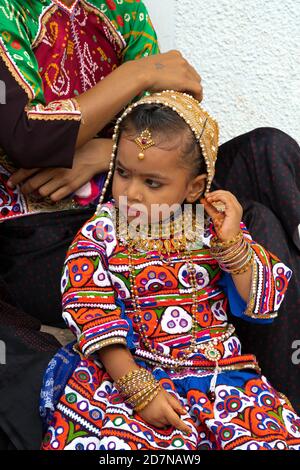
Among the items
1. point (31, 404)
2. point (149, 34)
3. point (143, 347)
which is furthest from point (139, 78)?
point (31, 404)

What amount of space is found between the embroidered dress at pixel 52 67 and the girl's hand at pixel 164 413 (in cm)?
76

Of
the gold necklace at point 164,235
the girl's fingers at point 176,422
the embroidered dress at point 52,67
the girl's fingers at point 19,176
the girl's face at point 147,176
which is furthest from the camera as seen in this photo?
the girl's fingers at point 19,176

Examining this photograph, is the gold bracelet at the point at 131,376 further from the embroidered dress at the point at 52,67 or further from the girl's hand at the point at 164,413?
the embroidered dress at the point at 52,67

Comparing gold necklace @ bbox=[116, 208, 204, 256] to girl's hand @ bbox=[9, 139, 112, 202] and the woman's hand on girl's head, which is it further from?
the woman's hand on girl's head

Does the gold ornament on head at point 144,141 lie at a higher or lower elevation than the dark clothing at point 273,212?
higher

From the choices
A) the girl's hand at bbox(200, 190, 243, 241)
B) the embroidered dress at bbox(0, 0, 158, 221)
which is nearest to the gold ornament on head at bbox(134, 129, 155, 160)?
the girl's hand at bbox(200, 190, 243, 241)

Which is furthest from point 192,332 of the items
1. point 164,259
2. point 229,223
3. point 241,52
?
point 241,52

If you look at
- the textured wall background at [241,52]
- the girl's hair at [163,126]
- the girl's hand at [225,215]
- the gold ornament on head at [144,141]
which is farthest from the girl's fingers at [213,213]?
the textured wall background at [241,52]

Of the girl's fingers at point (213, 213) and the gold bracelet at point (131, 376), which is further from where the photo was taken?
the girl's fingers at point (213, 213)

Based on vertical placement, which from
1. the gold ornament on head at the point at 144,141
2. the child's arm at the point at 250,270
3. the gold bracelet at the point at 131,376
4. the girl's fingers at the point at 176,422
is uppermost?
the gold ornament on head at the point at 144,141

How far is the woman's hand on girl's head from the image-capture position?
85.3 inches

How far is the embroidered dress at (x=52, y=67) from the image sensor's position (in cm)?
200

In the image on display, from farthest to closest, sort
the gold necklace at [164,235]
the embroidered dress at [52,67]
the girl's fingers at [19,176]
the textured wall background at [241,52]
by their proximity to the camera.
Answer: the textured wall background at [241,52] → the girl's fingers at [19,176] → the embroidered dress at [52,67] → the gold necklace at [164,235]
